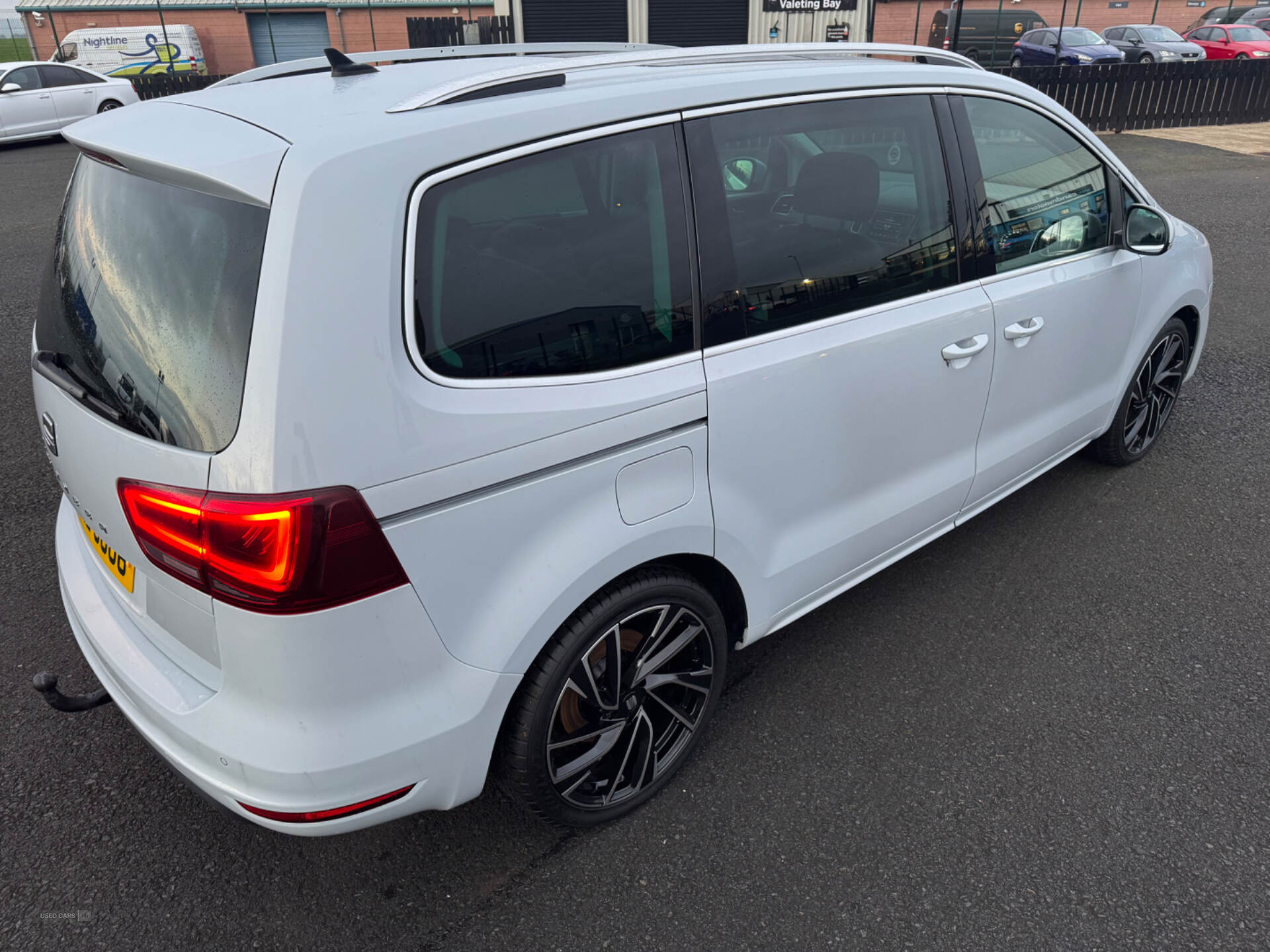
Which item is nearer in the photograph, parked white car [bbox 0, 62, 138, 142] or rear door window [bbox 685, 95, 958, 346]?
rear door window [bbox 685, 95, 958, 346]

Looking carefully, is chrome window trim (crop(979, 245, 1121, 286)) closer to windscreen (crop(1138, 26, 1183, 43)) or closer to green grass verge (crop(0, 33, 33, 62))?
windscreen (crop(1138, 26, 1183, 43))

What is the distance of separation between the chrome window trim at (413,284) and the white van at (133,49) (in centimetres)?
3601

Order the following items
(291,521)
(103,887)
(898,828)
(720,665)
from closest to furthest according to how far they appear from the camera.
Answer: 1. (291,521)
2. (103,887)
3. (898,828)
4. (720,665)

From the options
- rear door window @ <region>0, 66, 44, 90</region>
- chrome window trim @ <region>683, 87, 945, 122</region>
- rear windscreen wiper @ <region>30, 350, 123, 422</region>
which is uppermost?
chrome window trim @ <region>683, 87, 945, 122</region>

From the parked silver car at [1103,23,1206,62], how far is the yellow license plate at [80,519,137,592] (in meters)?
28.8

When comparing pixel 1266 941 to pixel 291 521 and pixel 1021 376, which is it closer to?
pixel 1021 376

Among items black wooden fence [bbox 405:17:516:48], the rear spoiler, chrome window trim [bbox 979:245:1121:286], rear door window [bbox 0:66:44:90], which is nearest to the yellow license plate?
the rear spoiler

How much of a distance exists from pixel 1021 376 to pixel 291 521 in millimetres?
2460

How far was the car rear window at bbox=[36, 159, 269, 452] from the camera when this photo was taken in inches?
62.1

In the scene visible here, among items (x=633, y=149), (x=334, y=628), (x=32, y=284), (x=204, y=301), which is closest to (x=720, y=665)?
(x=334, y=628)

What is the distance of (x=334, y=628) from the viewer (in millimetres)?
1590

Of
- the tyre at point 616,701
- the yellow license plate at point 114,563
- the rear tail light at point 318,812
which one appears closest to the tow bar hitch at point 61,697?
the yellow license plate at point 114,563

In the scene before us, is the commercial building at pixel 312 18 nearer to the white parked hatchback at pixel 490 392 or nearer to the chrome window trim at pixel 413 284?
the white parked hatchback at pixel 490 392

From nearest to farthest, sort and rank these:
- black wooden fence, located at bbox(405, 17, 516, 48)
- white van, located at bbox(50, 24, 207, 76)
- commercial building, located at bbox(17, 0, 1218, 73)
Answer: black wooden fence, located at bbox(405, 17, 516, 48), white van, located at bbox(50, 24, 207, 76), commercial building, located at bbox(17, 0, 1218, 73)
